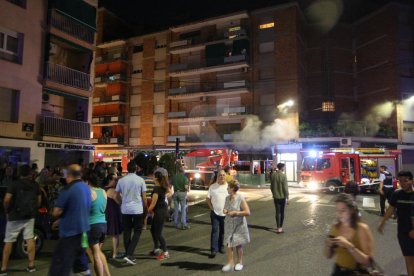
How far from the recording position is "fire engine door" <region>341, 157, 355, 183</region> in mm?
20359

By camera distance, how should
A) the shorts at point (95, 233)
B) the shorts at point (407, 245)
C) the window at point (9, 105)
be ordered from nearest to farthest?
the shorts at point (407, 245) → the shorts at point (95, 233) → the window at point (9, 105)

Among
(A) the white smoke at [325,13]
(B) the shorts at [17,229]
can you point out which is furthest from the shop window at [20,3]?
(A) the white smoke at [325,13]

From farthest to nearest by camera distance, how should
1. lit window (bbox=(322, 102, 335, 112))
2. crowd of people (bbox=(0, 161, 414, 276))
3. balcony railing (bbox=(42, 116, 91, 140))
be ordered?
lit window (bbox=(322, 102, 335, 112)), balcony railing (bbox=(42, 116, 91, 140)), crowd of people (bbox=(0, 161, 414, 276))

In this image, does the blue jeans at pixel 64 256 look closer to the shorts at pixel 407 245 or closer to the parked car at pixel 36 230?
the parked car at pixel 36 230

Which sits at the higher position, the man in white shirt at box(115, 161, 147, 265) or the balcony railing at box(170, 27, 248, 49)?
the balcony railing at box(170, 27, 248, 49)

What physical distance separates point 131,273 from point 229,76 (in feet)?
106

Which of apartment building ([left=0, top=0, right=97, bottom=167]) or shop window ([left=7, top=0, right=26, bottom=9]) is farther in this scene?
shop window ([left=7, top=0, right=26, bottom=9])

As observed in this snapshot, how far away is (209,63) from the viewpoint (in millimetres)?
37438

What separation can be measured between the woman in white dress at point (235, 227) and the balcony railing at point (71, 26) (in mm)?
17107

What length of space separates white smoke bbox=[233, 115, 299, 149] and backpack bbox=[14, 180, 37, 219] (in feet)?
90.8

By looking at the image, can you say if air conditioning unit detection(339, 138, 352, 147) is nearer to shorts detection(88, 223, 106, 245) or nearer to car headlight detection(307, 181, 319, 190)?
car headlight detection(307, 181, 319, 190)

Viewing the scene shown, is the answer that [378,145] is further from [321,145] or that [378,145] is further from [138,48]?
[138,48]

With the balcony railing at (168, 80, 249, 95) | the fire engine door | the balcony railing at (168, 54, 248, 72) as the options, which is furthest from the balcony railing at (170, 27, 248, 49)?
the fire engine door

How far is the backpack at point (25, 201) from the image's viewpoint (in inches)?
234
